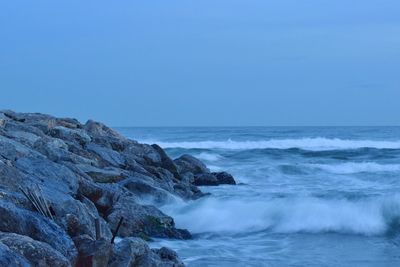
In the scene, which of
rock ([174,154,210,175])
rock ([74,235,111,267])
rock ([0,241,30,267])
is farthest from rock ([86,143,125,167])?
rock ([0,241,30,267])

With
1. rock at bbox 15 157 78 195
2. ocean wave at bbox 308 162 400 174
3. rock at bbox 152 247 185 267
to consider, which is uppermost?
rock at bbox 15 157 78 195

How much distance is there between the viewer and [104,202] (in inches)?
404

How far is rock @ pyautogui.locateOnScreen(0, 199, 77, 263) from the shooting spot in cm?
603

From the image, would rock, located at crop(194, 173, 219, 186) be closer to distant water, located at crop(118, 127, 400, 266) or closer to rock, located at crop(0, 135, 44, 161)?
distant water, located at crop(118, 127, 400, 266)

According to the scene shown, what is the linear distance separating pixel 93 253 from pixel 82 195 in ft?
13.2

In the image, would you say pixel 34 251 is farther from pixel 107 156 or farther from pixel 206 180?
pixel 206 180

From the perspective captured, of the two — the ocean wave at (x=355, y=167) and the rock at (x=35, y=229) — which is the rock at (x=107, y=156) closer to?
the rock at (x=35, y=229)

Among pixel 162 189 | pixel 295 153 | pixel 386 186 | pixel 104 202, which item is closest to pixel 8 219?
pixel 104 202

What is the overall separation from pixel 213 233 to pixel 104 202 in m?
2.13

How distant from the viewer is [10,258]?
197 inches

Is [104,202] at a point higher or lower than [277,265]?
higher

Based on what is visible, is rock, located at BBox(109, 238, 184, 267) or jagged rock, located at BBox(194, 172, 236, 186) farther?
jagged rock, located at BBox(194, 172, 236, 186)

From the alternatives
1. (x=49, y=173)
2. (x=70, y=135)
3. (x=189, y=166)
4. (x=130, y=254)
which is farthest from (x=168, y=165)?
(x=130, y=254)

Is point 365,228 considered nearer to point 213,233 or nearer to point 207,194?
point 213,233
